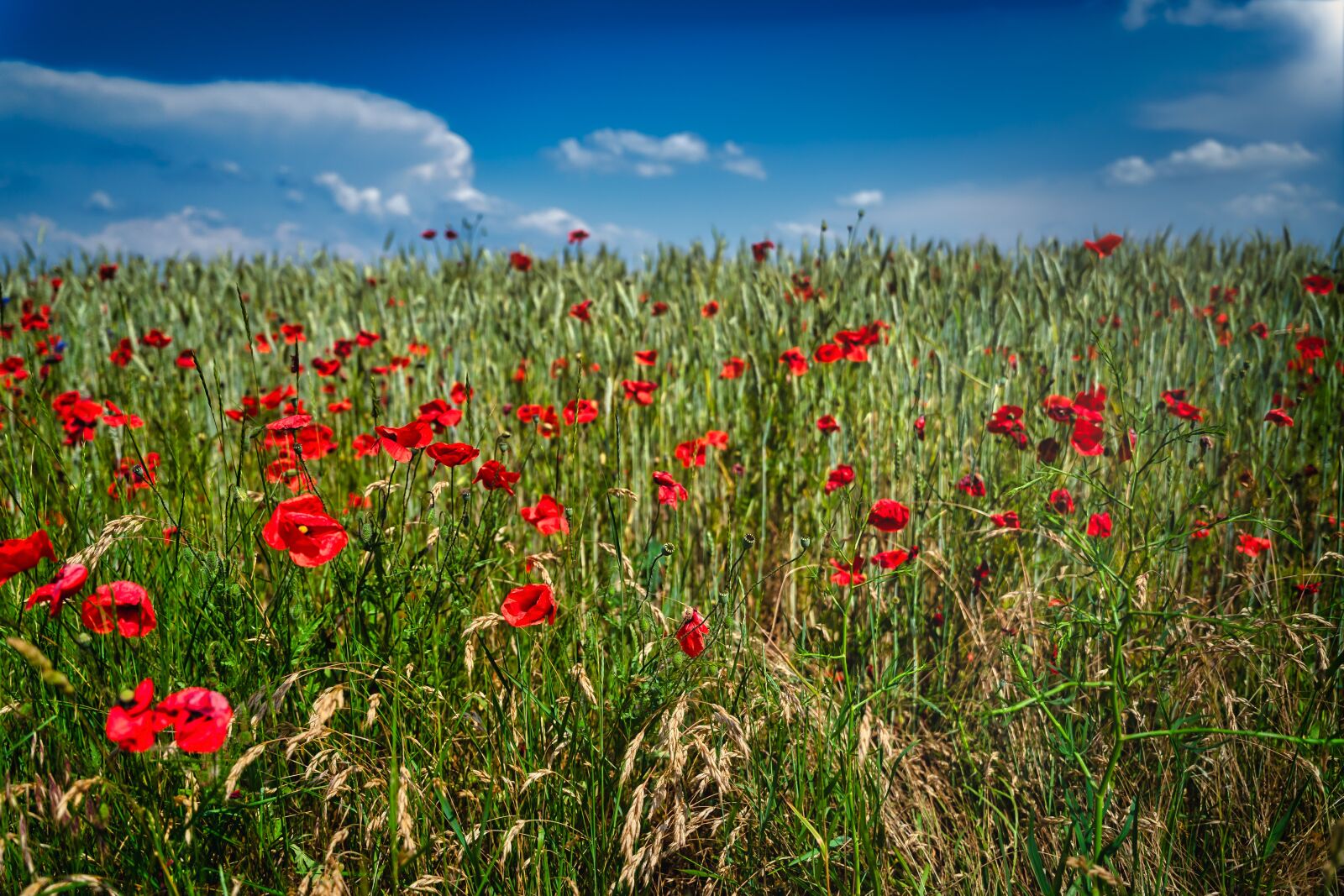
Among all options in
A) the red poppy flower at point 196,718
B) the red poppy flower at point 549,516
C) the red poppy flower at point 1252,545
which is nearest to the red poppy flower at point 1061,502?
the red poppy flower at point 1252,545

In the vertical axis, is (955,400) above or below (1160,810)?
above

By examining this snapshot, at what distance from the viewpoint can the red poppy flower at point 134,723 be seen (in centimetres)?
80

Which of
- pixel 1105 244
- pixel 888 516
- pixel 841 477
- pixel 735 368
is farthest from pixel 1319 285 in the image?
pixel 888 516

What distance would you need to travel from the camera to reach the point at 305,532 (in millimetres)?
1029

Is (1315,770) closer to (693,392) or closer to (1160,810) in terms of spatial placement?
(1160,810)

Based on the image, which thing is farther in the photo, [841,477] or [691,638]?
[841,477]

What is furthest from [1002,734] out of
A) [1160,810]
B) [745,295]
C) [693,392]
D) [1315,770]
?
[745,295]

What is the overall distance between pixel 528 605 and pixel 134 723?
0.46 metres

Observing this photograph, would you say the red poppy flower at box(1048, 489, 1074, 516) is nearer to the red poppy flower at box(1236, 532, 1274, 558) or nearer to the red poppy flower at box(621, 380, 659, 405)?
the red poppy flower at box(1236, 532, 1274, 558)

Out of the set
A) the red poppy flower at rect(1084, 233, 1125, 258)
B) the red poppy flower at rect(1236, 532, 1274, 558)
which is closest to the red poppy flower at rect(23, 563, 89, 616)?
the red poppy flower at rect(1236, 532, 1274, 558)

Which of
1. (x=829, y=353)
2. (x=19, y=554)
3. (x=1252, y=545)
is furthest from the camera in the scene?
(x=829, y=353)

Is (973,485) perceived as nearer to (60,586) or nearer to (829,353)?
(829,353)

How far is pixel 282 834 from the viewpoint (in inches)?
42.5

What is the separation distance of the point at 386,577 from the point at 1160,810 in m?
1.32
